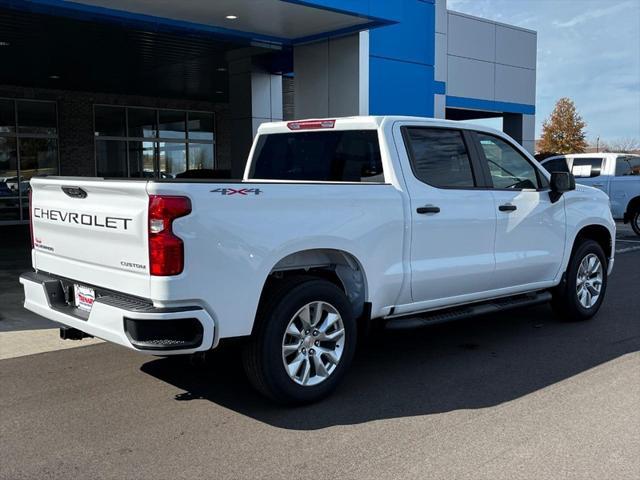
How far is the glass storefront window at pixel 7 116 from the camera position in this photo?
19156mm

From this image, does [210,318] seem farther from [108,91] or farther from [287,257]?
[108,91]

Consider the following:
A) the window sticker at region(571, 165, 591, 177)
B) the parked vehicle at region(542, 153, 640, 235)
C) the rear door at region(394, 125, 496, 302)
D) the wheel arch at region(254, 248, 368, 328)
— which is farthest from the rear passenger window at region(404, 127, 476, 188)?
the parked vehicle at region(542, 153, 640, 235)

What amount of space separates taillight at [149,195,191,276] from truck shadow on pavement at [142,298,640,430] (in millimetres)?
1253

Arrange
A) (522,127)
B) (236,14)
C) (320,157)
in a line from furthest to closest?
(522,127) → (236,14) → (320,157)

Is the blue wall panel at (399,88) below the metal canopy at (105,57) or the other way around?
below

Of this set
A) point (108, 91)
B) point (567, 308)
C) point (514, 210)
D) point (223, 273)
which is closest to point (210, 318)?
point (223, 273)

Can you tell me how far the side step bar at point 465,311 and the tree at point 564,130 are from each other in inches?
2654

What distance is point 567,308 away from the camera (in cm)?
687

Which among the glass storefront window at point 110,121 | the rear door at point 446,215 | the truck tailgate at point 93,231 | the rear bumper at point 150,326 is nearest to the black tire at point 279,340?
the rear bumper at point 150,326

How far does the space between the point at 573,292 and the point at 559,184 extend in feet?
4.17

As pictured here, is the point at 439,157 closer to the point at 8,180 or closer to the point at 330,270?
the point at 330,270

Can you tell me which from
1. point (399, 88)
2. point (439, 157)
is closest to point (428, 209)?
point (439, 157)

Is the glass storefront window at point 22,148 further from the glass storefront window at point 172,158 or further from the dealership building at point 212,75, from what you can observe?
the glass storefront window at point 172,158

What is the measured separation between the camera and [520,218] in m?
6.06
